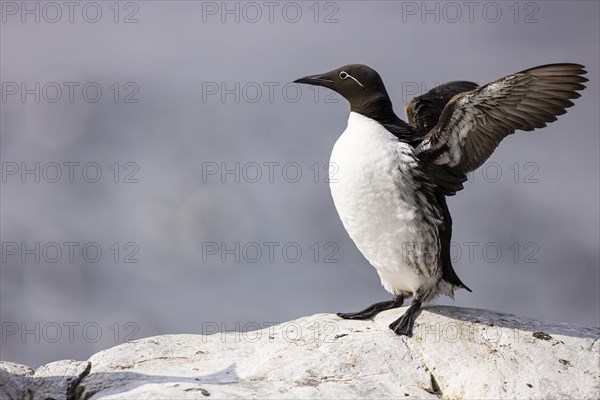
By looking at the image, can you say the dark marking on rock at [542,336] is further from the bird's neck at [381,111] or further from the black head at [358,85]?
the black head at [358,85]

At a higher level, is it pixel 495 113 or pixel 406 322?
pixel 495 113

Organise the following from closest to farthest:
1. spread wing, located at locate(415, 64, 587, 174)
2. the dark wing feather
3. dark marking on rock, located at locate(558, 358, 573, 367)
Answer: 1. dark marking on rock, located at locate(558, 358, 573, 367)
2. spread wing, located at locate(415, 64, 587, 174)
3. the dark wing feather

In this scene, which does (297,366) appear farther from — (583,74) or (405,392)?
(583,74)

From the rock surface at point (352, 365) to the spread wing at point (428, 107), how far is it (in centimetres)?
274

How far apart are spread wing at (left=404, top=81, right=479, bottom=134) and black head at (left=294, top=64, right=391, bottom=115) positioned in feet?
3.42

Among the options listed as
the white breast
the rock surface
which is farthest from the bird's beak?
the rock surface

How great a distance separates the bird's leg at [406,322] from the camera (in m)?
8.88

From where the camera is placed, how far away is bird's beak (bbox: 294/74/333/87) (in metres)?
10.1

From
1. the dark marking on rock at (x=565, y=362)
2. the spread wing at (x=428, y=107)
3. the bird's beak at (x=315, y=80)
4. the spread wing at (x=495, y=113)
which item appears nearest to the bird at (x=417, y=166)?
the spread wing at (x=495, y=113)

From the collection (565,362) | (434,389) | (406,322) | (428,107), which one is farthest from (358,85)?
(565,362)

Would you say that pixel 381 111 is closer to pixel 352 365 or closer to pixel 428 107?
pixel 428 107

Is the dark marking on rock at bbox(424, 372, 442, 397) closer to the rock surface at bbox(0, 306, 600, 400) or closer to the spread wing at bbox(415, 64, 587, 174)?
the rock surface at bbox(0, 306, 600, 400)

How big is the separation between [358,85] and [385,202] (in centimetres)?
162

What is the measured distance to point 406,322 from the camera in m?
9.09
